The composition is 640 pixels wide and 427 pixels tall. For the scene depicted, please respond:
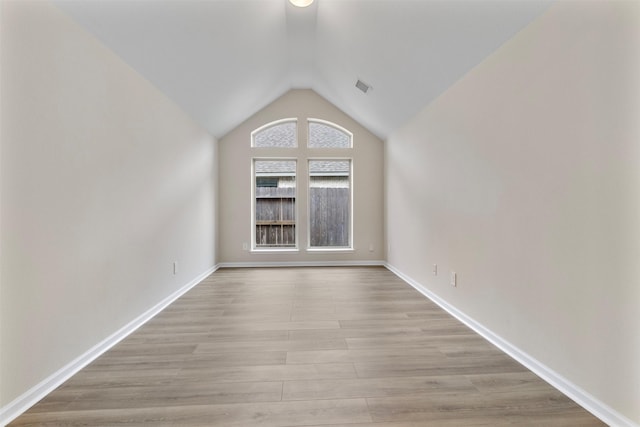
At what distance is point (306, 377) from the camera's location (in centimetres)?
153

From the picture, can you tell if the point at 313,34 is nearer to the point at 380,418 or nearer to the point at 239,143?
the point at 239,143

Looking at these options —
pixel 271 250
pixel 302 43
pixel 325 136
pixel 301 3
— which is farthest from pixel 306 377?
pixel 325 136

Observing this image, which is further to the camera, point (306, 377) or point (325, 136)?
point (325, 136)

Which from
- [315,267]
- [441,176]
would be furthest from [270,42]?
[315,267]

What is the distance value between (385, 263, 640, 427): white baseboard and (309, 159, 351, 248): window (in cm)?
261

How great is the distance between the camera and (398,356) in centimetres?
175

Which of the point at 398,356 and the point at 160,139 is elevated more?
the point at 160,139

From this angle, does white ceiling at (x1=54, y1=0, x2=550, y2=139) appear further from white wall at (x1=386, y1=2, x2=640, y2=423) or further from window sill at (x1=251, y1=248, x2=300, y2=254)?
window sill at (x1=251, y1=248, x2=300, y2=254)

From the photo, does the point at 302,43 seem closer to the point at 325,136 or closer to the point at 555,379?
the point at 325,136

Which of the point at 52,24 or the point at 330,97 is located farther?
the point at 330,97

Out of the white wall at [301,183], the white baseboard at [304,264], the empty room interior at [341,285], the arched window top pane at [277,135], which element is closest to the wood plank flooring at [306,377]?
the empty room interior at [341,285]

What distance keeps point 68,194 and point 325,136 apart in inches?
147

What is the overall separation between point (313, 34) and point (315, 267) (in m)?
3.22

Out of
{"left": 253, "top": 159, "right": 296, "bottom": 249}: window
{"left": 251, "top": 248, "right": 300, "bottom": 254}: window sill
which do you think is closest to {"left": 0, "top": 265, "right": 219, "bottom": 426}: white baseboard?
→ {"left": 251, "top": 248, "right": 300, "bottom": 254}: window sill
